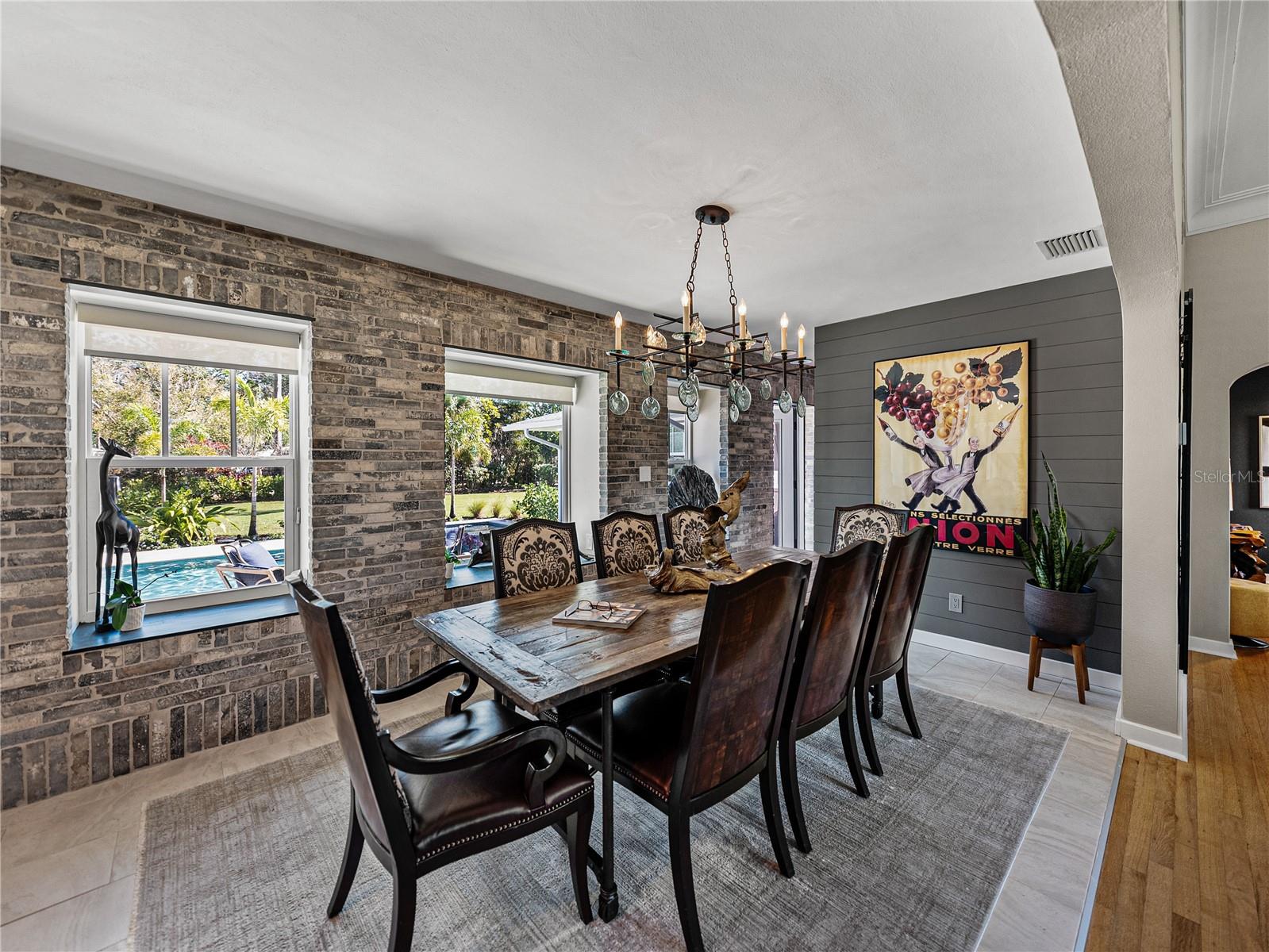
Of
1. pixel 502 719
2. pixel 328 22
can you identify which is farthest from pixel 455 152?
pixel 502 719

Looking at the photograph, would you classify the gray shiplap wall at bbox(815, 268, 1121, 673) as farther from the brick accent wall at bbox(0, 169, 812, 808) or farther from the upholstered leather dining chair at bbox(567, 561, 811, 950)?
the brick accent wall at bbox(0, 169, 812, 808)

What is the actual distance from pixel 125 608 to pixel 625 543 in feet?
8.00

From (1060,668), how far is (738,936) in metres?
3.13

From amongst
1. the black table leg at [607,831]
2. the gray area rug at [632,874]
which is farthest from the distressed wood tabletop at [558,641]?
the gray area rug at [632,874]

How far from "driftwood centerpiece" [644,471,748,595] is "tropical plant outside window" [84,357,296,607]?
213 cm

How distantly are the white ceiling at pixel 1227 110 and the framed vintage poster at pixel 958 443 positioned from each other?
1139 mm

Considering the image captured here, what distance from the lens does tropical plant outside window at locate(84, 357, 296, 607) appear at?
262 centimetres

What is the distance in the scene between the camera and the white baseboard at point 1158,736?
102 inches

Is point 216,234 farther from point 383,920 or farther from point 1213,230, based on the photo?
point 1213,230

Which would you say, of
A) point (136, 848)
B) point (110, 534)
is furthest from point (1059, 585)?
point (110, 534)

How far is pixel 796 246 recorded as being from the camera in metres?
3.07

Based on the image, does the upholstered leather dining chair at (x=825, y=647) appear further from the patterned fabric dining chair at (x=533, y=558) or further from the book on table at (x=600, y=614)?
the patterned fabric dining chair at (x=533, y=558)

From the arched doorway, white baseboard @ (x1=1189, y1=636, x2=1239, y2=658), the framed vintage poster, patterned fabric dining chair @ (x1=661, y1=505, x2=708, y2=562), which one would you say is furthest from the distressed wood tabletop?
the arched doorway

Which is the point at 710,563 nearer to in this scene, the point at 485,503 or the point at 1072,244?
the point at 485,503
